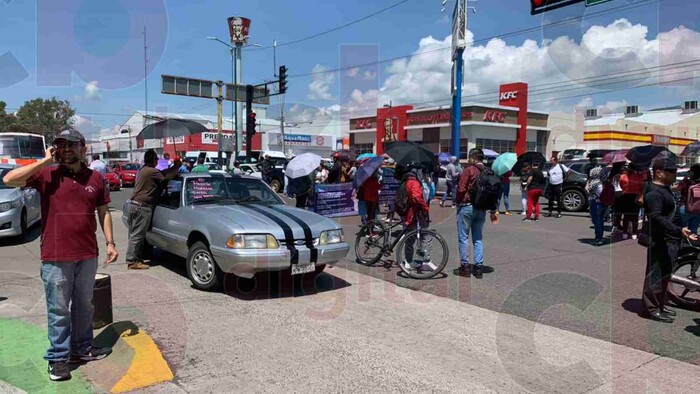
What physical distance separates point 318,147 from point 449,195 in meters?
53.4

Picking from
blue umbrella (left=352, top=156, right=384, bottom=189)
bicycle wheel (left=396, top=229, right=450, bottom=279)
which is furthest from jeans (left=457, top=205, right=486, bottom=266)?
blue umbrella (left=352, top=156, right=384, bottom=189)

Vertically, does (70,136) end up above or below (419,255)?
above

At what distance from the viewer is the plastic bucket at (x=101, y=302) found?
4852 millimetres

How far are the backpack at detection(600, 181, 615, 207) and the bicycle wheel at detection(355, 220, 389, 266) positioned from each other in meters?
4.96

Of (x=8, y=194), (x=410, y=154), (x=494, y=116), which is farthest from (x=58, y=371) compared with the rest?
(x=494, y=116)

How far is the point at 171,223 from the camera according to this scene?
7062 millimetres

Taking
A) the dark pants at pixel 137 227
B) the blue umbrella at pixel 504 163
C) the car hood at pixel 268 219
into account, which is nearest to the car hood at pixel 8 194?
the dark pants at pixel 137 227

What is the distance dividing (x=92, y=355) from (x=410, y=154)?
6647mm

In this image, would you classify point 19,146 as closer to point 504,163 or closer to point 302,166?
point 302,166

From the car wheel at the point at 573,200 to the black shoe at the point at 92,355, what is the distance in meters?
14.5

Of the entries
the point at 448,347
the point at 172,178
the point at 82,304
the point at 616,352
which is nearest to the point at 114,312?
the point at 82,304

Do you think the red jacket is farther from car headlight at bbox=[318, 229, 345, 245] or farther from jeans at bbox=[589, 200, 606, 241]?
jeans at bbox=[589, 200, 606, 241]

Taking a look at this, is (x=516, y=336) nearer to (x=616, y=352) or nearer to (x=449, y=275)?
(x=616, y=352)

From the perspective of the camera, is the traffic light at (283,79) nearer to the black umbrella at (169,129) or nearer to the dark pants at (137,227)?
the black umbrella at (169,129)
